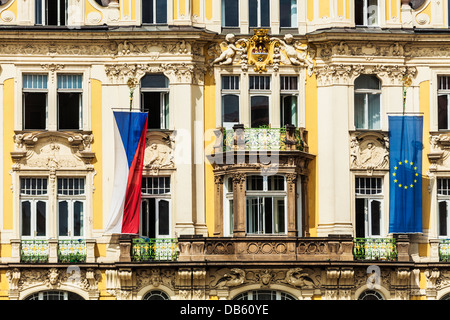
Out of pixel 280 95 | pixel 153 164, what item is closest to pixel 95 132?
pixel 153 164

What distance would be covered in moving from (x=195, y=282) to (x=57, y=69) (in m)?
10.1

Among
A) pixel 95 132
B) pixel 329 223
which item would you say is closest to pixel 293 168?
pixel 329 223

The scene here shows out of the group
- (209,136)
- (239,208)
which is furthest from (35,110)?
(239,208)

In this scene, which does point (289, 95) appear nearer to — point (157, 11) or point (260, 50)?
point (260, 50)

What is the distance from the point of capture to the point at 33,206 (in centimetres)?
7769

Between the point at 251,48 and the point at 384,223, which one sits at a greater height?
the point at 251,48

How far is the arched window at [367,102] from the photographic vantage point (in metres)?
78.8

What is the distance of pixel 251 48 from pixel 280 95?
220 centimetres

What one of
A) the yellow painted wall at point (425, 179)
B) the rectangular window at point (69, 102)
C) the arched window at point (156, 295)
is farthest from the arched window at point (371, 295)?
the rectangular window at point (69, 102)

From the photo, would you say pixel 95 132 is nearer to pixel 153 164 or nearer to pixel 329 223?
pixel 153 164

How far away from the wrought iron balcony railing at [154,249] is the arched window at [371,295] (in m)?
7.45

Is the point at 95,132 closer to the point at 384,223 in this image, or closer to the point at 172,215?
the point at 172,215

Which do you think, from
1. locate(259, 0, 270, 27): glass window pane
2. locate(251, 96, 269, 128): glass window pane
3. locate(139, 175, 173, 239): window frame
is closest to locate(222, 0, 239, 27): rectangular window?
locate(259, 0, 270, 27): glass window pane

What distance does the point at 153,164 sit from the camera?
7762 cm
